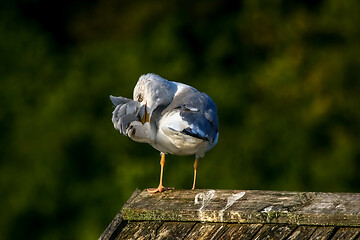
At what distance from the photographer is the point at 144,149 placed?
1051cm

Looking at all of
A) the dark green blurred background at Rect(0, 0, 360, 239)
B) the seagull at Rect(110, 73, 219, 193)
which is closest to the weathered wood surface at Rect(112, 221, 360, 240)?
the seagull at Rect(110, 73, 219, 193)

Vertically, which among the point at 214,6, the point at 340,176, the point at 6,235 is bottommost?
the point at 6,235

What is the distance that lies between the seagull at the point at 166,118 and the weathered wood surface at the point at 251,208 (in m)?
0.76

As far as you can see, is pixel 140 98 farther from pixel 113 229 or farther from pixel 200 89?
pixel 200 89

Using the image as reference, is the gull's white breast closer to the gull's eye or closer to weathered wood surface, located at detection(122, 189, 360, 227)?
the gull's eye

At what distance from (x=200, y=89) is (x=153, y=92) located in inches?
213

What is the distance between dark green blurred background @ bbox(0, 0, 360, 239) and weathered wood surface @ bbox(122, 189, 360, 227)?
5654mm

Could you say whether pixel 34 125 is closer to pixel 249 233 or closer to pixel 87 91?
pixel 87 91

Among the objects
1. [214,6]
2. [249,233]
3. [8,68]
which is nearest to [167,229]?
[249,233]

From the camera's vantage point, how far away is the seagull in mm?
5027

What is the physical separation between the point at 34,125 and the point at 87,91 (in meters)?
0.80

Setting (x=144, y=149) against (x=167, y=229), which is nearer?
(x=167, y=229)

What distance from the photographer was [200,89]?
10.7 metres

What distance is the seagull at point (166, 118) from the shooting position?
503cm
